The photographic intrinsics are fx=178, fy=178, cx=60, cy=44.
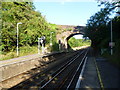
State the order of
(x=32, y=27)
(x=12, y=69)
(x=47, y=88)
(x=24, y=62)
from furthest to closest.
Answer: (x=32, y=27), (x=24, y=62), (x=12, y=69), (x=47, y=88)

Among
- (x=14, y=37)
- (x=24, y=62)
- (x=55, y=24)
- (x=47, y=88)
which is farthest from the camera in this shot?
(x=55, y=24)

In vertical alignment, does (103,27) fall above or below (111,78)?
above

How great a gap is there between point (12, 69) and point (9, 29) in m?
15.4

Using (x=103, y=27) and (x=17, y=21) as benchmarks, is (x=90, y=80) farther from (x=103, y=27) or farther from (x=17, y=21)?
(x=103, y=27)

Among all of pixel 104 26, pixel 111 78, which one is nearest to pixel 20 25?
pixel 104 26

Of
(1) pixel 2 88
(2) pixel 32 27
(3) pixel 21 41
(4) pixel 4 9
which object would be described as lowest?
(1) pixel 2 88

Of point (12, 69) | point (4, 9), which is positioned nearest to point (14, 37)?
point (4, 9)

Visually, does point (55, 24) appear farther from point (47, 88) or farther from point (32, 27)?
point (47, 88)

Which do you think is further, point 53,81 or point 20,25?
point 20,25

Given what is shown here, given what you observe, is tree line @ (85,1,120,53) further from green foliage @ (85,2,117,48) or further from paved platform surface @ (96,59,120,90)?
paved platform surface @ (96,59,120,90)

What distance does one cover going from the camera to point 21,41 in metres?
35.5

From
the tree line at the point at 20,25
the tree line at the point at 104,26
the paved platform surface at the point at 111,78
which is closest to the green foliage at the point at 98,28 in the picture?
the tree line at the point at 104,26

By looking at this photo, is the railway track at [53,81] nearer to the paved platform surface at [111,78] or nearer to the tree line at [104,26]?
the paved platform surface at [111,78]

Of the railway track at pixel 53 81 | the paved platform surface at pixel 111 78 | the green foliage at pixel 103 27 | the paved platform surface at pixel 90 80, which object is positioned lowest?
the railway track at pixel 53 81
